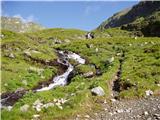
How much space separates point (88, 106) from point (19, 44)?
62.5 meters

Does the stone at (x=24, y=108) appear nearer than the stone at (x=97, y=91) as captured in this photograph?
Yes

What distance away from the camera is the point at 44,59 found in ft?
263

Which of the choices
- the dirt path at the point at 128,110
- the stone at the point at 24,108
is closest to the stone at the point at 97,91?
the dirt path at the point at 128,110

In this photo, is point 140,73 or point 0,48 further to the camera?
point 0,48

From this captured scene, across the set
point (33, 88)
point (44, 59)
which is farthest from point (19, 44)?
point (33, 88)

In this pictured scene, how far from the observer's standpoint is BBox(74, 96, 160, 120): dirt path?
2883cm

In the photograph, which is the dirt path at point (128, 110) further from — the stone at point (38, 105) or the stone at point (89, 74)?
the stone at point (89, 74)

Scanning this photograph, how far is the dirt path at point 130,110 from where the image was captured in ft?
94.6

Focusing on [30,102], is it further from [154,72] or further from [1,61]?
[1,61]

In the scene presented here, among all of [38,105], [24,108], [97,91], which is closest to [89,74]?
[97,91]

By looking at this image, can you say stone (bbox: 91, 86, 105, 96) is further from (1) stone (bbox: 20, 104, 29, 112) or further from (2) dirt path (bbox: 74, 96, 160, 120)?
(1) stone (bbox: 20, 104, 29, 112)

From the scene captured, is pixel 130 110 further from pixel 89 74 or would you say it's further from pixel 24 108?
pixel 89 74

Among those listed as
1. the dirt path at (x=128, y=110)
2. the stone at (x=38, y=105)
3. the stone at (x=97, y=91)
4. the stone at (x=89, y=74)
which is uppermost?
the stone at (x=97, y=91)

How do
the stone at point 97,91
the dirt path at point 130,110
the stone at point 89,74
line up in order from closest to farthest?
the dirt path at point 130,110 < the stone at point 97,91 < the stone at point 89,74
